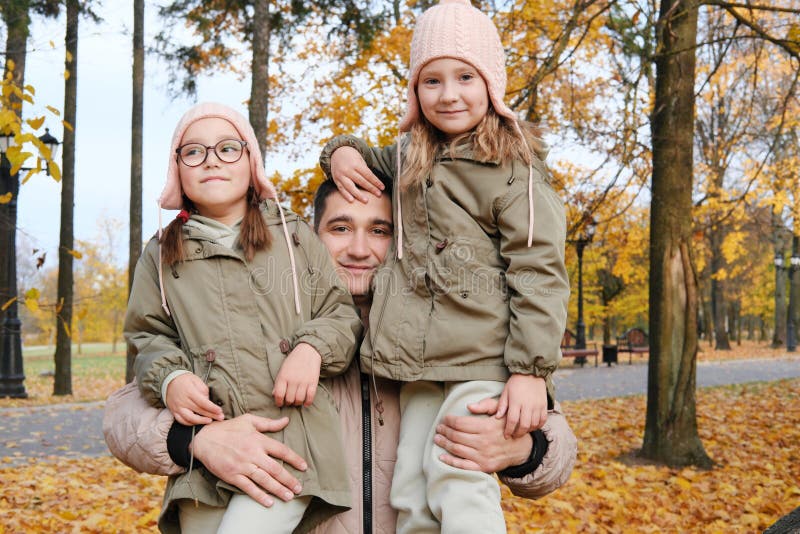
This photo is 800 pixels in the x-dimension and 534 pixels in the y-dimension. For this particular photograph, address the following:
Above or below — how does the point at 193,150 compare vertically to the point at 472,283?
above

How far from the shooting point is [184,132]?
224 centimetres

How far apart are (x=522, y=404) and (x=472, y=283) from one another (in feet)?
1.28

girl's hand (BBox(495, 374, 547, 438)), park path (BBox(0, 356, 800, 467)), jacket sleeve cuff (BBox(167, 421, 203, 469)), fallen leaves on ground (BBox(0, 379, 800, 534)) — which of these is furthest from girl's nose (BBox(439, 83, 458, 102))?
park path (BBox(0, 356, 800, 467))

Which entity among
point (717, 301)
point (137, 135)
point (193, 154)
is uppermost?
point (137, 135)

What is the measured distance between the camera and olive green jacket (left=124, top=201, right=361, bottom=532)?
6.61ft

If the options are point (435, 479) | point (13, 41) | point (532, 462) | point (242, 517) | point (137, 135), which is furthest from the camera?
point (137, 135)

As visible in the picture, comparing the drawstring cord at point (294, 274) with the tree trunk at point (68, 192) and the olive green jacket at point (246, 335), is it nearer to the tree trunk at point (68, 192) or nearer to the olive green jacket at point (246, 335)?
the olive green jacket at point (246, 335)

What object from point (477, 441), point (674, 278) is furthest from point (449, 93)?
point (674, 278)

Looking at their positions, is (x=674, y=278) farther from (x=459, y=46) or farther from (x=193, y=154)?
(x=193, y=154)

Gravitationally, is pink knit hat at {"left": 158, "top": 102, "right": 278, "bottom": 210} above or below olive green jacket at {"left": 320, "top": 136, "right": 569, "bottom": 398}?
above

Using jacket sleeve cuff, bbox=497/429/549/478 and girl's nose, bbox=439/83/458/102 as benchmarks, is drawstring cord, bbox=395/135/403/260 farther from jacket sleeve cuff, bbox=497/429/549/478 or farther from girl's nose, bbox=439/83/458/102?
jacket sleeve cuff, bbox=497/429/549/478

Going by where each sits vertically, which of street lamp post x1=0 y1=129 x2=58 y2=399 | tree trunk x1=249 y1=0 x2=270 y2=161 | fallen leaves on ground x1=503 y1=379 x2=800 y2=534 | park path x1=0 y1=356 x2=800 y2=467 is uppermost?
tree trunk x1=249 y1=0 x2=270 y2=161

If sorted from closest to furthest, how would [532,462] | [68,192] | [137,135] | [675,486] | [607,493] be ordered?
[532,462], [607,493], [675,486], [137,135], [68,192]

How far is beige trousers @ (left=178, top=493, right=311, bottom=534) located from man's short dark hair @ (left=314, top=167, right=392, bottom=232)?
968 millimetres
